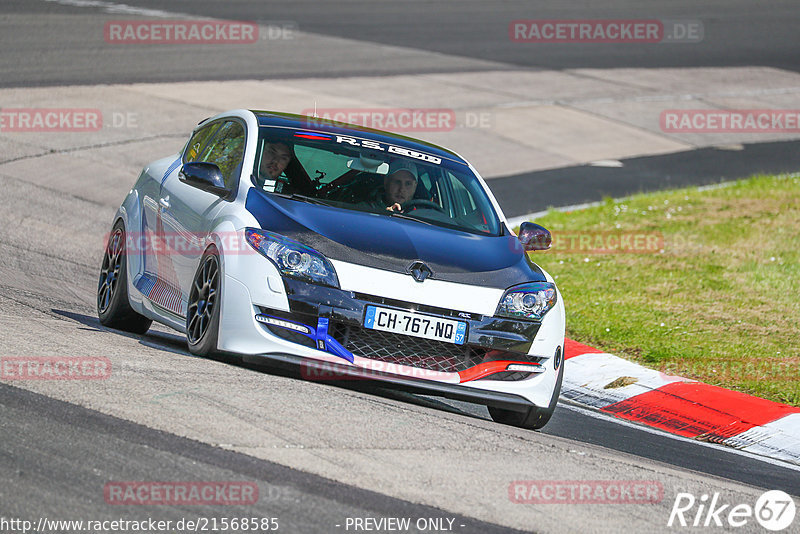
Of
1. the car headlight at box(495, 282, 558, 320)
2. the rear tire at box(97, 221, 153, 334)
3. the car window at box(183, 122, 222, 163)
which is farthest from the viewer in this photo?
the car window at box(183, 122, 222, 163)

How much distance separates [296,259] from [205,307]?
691mm

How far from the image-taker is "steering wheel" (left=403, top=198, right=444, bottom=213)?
305 inches

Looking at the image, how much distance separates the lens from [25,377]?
5922mm

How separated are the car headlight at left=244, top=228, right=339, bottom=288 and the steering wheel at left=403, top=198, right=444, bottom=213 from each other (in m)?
1.22

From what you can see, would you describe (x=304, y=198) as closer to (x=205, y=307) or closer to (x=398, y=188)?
(x=398, y=188)

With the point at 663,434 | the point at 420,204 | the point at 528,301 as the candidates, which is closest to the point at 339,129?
the point at 420,204

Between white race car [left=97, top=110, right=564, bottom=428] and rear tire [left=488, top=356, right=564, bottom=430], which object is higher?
white race car [left=97, top=110, right=564, bottom=428]

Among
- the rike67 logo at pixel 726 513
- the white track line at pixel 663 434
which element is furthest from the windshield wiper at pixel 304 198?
the rike67 logo at pixel 726 513

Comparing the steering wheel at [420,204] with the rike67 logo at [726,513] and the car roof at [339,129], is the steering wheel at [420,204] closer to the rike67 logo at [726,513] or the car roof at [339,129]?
the car roof at [339,129]

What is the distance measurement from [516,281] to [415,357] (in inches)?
33.5

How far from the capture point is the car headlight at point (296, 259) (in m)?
6.59

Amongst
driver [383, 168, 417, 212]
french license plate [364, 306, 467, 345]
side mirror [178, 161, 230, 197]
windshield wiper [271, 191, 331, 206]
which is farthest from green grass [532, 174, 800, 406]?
side mirror [178, 161, 230, 197]

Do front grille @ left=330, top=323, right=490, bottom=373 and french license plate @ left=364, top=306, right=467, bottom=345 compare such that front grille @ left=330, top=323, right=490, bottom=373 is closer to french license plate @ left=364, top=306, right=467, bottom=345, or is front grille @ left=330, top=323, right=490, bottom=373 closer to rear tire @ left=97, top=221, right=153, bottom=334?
french license plate @ left=364, top=306, right=467, bottom=345

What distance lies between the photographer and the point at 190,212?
300 inches
